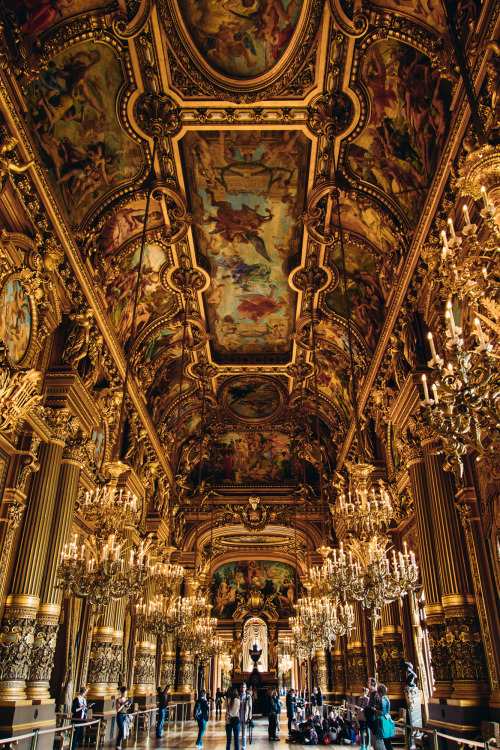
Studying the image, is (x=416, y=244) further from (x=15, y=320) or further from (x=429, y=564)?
(x=15, y=320)

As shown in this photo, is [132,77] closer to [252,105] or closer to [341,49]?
[252,105]

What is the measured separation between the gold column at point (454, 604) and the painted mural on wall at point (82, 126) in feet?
25.8

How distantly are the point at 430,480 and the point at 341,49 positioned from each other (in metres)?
7.40

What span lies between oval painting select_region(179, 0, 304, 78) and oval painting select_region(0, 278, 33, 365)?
205 inches

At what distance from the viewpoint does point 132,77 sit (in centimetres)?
988

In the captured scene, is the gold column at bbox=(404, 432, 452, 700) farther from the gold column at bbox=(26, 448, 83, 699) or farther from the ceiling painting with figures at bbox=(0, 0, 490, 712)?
the gold column at bbox=(26, 448, 83, 699)

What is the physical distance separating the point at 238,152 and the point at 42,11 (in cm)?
446

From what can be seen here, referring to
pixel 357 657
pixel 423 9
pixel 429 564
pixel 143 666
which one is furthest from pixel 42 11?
pixel 357 657

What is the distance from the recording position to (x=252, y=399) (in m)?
21.5

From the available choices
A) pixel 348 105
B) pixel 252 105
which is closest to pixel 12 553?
pixel 252 105

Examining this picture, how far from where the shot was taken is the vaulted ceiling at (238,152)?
8.98 meters

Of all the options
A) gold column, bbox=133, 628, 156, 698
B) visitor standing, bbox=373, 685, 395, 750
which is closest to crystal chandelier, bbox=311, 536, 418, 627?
visitor standing, bbox=373, 685, 395, 750

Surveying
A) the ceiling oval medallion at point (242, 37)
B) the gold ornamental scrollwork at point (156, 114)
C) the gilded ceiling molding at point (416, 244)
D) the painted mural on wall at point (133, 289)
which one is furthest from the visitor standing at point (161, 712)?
the ceiling oval medallion at point (242, 37)

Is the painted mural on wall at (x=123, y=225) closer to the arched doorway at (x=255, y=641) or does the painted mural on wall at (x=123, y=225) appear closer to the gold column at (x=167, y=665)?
the gold column at (x=167, y=665)
